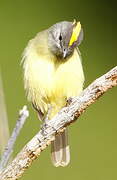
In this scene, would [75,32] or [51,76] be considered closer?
[75,32]

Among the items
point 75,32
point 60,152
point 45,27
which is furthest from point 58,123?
point 45,27

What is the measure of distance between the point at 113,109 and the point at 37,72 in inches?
23.9

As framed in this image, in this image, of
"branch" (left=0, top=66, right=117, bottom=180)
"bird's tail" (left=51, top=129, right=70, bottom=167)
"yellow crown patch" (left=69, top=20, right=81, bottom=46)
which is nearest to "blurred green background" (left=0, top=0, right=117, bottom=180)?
"bird's tail" (left=51, top=129, right=70, bottom=167)

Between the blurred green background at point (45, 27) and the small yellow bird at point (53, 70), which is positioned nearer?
the small yellow bird at point (53, 70)

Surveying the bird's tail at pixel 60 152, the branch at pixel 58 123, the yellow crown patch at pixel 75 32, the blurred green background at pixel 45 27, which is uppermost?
the blurred green background at pixel 45 27

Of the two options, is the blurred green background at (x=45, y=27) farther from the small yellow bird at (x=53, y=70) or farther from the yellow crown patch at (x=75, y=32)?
the yellow crown patch at (x=75, y=32)

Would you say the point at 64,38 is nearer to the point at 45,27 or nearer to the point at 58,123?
the point at 58,123

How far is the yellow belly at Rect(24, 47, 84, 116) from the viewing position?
160 centimetres

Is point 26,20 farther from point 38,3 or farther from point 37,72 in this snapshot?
point 37,72

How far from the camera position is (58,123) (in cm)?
122

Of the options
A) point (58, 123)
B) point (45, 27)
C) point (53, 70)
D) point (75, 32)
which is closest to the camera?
point (58, 123)

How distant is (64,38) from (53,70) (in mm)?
101

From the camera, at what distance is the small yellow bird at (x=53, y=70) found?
1595 mm

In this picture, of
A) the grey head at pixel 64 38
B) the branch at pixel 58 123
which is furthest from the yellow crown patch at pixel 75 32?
the branch at pixel 58 123
